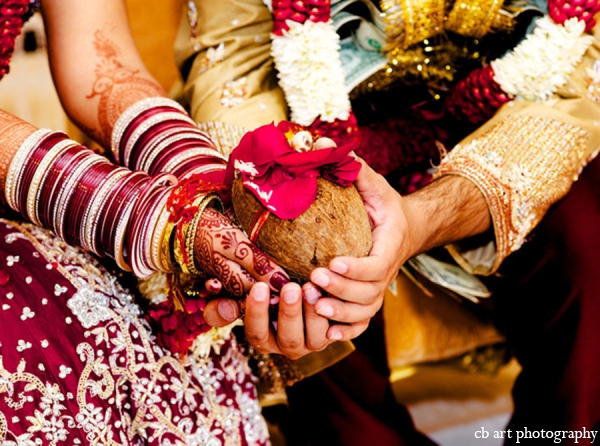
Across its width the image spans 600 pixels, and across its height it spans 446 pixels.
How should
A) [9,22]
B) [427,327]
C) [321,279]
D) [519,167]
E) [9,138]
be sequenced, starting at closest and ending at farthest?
[321,279] → [9,138] → [9,22] → [519,167] → [427,327]

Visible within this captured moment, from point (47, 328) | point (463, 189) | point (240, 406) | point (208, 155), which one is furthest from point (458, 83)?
point (47, 328)

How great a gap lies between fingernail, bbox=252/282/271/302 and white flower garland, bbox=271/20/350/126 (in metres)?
0.43

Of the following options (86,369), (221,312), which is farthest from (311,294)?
(86,369)

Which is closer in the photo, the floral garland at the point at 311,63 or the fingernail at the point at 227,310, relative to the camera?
the fingernail at the point at 227,310

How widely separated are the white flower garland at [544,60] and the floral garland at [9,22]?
76cm

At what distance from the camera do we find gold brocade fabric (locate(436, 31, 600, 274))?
3.07ft

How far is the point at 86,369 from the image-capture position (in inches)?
27.5

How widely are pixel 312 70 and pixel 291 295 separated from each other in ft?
1.56

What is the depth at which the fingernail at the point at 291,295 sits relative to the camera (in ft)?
2.03

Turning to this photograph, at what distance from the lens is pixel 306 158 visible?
60 centimetres

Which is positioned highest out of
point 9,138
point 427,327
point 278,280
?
point 9,138

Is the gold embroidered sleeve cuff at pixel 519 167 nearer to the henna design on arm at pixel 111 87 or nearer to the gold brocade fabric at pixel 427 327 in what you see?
the gold brocade fabric at pixel 427 327

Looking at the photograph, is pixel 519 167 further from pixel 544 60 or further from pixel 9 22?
pixel 9 22

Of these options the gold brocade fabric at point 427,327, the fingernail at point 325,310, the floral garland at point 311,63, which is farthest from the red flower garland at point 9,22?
the gold brocade fabric at point 427,327
